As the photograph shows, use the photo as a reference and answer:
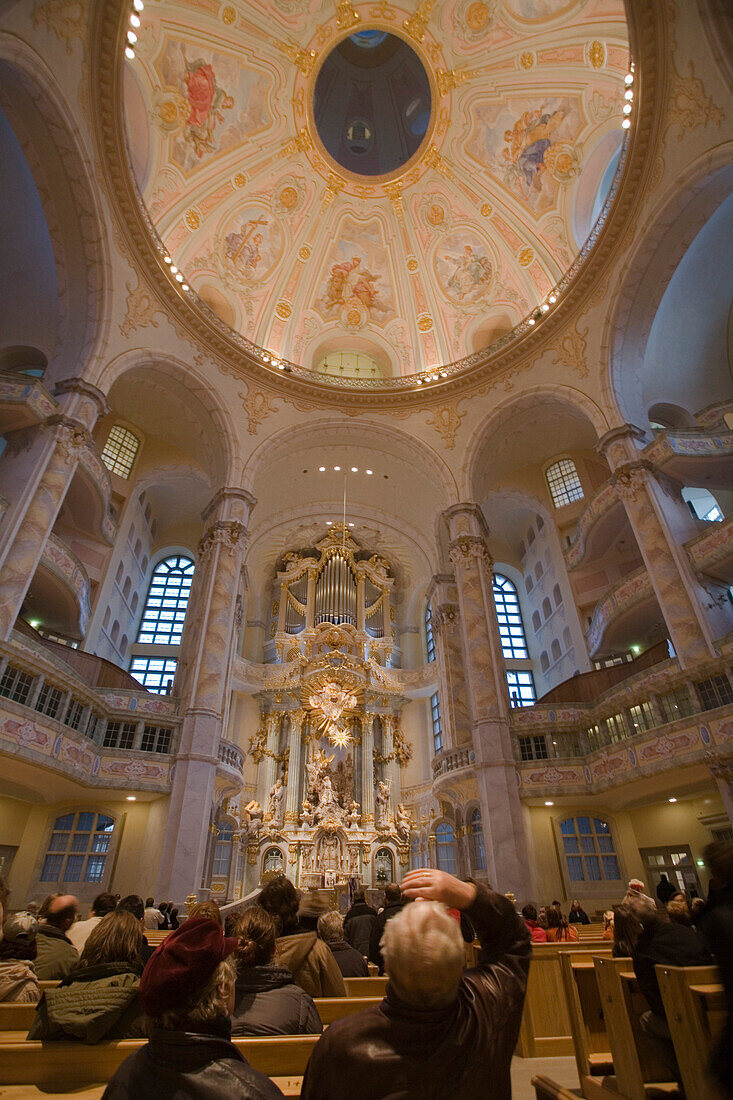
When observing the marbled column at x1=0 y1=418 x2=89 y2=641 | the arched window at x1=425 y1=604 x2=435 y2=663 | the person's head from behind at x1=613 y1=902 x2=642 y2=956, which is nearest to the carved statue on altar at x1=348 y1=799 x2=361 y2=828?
the arched window at x1=425 y1=604 x2=435 y2=663

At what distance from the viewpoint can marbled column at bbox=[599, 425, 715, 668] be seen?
14844 millimetres

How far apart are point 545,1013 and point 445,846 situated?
1970cm

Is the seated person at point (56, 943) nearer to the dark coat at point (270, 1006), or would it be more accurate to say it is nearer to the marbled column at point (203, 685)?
the dark coat at point (270, 1006)

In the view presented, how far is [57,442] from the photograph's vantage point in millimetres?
15945

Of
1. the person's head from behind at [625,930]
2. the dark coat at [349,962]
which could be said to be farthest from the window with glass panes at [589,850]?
the person's head from behind at [625,930]

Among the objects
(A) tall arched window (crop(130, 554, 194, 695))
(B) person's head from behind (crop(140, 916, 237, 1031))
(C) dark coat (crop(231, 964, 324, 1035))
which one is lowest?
(C) dark coat (crop(231, 964, 324, 1035))

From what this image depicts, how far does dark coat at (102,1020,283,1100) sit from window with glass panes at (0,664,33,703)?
13235 millimetres

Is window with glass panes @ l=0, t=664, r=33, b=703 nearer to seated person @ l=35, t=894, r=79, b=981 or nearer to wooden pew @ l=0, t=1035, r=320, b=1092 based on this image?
seated person @ l=35, t=894, r=79, b=981

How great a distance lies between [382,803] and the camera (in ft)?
83.5

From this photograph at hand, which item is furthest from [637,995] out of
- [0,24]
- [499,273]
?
[499,273]

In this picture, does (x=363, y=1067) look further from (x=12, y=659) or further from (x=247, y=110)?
(x=247, y=110)

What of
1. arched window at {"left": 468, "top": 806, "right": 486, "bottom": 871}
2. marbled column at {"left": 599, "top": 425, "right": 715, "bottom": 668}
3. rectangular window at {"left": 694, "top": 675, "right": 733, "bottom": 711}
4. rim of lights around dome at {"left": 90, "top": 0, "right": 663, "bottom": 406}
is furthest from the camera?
arched window at {"left": 468, "top": 806, "right": 486, "bottom": 871}

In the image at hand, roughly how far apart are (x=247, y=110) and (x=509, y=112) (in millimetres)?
10990

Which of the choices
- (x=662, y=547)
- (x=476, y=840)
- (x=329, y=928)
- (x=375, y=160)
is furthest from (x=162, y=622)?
(x=375, y=160)
